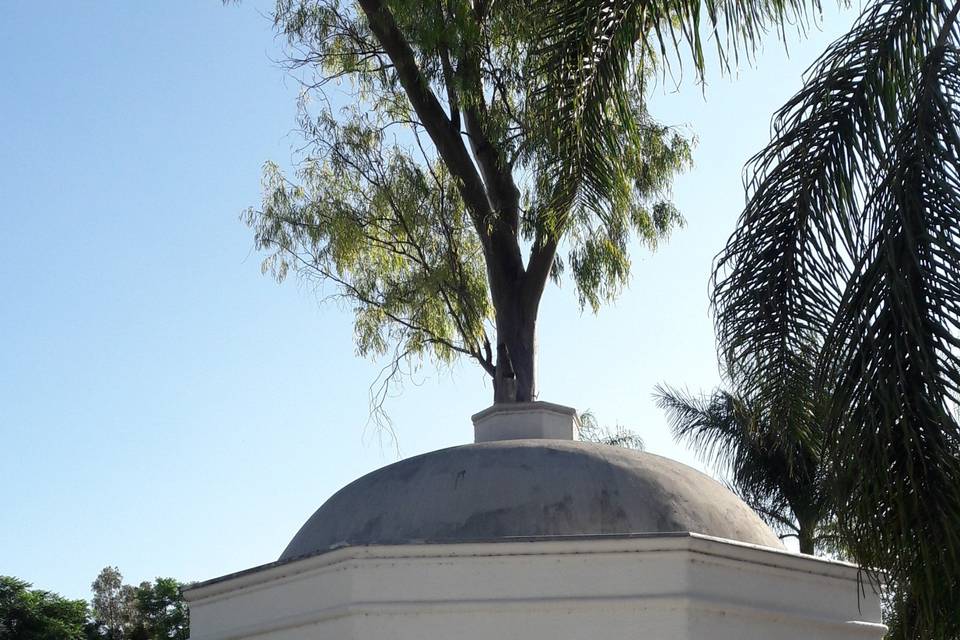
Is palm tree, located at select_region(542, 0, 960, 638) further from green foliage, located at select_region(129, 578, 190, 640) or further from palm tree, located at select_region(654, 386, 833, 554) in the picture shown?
green foliage, located at select_region(129, 578, 190, 640)

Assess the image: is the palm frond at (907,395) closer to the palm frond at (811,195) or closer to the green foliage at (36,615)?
the palm frond at (811,195)

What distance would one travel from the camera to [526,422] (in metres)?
8.59

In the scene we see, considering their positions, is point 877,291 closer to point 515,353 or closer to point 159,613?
point 515,353

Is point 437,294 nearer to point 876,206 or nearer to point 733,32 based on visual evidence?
point 733,32

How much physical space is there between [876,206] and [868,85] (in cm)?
Result: 108

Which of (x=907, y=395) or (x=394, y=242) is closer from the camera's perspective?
(x=907, y=395)

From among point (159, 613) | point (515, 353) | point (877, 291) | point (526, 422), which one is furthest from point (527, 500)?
point (159, 613)

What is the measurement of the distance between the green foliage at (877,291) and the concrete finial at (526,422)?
2398 millimetres

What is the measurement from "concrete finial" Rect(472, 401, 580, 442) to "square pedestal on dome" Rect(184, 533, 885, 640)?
2.38 m

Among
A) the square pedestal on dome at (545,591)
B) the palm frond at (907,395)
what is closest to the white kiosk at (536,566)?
the square pedestal on dome at (545,591)

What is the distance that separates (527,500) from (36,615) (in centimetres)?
2417

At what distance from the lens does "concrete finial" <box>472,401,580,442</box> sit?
8.57 metres

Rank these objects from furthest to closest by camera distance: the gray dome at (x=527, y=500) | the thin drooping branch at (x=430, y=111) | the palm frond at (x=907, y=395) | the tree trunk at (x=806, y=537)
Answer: the tree trunk at (x=806, y=537)
the thin drooping branch at (x=430, y=111)
the gray dome at (x=527, y=500)
the palm frond at (x=907, y=395)

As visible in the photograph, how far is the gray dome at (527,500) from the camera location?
22.6 feet
